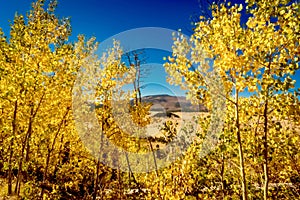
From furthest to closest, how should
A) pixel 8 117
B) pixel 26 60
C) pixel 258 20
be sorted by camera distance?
pixel 8 117 < pixel 26 60 < pixel 258 20

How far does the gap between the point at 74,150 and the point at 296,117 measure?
9795 mm

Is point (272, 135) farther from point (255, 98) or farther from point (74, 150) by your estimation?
point (74, 150)

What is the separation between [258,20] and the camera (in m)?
5.07

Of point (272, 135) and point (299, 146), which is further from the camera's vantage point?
point (299, 146)

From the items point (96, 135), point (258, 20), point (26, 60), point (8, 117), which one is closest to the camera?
point (258, 20)

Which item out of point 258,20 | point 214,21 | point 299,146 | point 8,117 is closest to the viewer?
point 258,20

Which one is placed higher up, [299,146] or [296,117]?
[296,117]

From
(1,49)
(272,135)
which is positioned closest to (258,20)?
(272,135)

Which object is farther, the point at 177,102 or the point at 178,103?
the point at 177,102

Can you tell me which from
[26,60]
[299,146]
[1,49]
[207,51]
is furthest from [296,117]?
[1,49]

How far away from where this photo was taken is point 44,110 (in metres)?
10.2

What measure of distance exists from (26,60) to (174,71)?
21.7 ft

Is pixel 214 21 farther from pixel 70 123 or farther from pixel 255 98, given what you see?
pixel 70 123

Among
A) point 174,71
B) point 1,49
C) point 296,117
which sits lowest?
point 296,117
